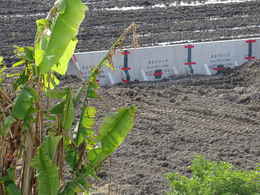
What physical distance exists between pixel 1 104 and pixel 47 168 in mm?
672

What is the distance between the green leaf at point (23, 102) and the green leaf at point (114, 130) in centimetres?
62

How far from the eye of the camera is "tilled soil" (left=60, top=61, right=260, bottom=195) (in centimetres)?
775

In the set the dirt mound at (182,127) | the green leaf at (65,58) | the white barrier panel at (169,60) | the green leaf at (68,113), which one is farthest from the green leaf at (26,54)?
the white barrier panel at (169,60)

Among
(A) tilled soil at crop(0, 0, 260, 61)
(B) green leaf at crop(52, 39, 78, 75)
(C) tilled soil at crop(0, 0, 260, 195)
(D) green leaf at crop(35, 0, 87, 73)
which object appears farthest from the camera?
(A) tilled soil at crop(0, 0, 260, 61)

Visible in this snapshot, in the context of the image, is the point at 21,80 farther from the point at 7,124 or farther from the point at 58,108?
the point at 7,124

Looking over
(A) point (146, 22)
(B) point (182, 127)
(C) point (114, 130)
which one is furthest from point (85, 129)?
(A) point (146, 22)

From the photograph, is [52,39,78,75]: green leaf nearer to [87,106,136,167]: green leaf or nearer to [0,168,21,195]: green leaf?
[87,106,136,167]: green leaf

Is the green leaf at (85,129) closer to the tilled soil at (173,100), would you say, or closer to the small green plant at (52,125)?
the small green plant at (52,125)

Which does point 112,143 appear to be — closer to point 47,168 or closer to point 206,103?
point 47,168

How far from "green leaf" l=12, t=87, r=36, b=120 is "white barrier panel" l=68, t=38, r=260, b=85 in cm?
654

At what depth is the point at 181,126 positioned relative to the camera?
923 cm

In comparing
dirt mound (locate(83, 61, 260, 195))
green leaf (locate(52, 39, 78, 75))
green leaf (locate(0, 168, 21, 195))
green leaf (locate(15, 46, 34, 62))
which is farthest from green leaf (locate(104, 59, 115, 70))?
dirt mound (locate(83, 61, 260, 195))

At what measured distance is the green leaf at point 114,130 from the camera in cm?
491

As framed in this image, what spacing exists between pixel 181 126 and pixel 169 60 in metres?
2.91
